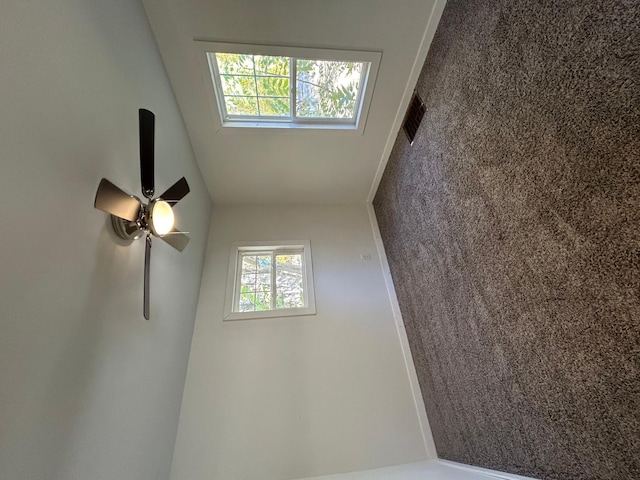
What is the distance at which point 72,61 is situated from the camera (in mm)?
1176

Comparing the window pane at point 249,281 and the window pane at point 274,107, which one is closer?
the window pane at point 274,107

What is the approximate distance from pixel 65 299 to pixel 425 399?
270cm

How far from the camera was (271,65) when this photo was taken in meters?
2.40

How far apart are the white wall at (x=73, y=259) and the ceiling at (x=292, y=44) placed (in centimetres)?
34

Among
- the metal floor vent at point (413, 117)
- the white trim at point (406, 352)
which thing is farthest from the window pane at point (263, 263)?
the metal floor vent at point (413, 117)

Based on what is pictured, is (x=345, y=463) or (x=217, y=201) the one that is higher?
(x=217, y=201)

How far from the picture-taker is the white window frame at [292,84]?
83.5 inches

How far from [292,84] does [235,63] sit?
1.68 ft

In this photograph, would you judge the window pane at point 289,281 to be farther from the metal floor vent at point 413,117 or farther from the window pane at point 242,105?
the metal floor vent at point 413,117

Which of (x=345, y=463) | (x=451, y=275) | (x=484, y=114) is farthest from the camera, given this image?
(x=345, y=463)

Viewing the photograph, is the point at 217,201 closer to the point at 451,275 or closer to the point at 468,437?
the point at 451,275

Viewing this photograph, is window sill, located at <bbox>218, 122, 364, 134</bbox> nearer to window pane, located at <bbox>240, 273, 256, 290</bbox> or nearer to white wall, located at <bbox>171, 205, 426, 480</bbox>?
white wall, located at <bbox>171, 205, 426, 480</bbox>

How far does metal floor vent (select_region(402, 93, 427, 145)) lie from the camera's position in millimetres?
2348

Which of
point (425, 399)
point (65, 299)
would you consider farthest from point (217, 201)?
point (425, 399)
